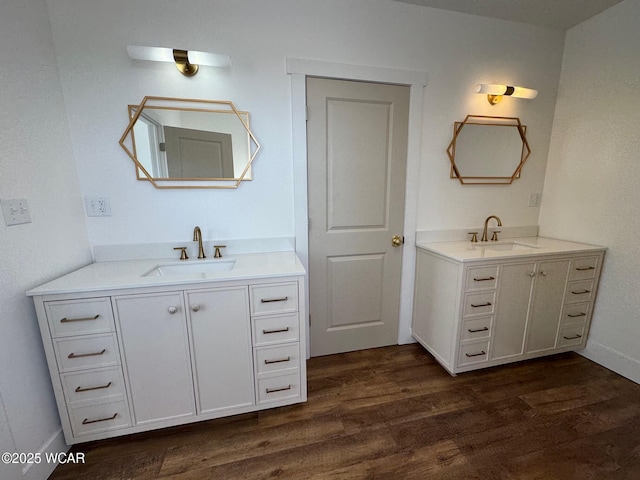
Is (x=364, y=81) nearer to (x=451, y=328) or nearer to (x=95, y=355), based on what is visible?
(x=451, y=328)

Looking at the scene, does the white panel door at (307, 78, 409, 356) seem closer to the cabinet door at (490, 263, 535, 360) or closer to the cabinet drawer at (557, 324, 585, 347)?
the cabinet door at (490, 263, 535, 360)

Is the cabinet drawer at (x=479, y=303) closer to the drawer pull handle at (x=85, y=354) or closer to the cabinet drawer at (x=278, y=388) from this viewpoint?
the cabinet drawer at (x=278, y=388)

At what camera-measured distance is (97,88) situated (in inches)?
61.2

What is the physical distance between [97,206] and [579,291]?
344 centimetres

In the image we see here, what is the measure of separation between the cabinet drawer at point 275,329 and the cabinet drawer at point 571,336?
6.89 ft

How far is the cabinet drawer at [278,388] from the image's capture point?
157 cm

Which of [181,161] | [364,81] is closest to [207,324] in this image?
[181,161]

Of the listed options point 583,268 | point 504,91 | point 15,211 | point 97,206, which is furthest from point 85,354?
point 583,268

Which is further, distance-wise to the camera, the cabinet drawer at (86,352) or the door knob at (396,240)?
the door knob at (396,240)

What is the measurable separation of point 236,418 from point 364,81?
2334 millimetres

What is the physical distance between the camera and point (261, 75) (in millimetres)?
1736

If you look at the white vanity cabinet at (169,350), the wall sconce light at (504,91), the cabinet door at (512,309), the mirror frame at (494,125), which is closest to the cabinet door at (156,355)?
the white vanity cabinet at (169,350)

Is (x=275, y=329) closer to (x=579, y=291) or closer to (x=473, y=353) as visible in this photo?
(x=473, y=353)

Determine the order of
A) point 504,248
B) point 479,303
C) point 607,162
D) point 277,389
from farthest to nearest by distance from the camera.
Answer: point 504,248 → point 607,162 → point 479,303 → point 277,389
